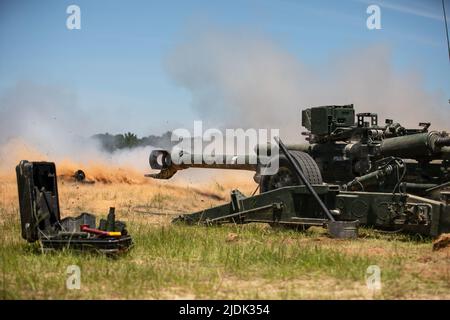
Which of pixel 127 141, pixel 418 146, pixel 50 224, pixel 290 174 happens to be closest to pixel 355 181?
pixel 290 174

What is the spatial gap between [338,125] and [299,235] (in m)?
3.93

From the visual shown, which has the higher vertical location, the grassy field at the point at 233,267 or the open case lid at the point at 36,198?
the open case lid at the point at 36,198

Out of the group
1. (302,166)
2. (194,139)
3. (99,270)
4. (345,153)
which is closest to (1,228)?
(99,270)

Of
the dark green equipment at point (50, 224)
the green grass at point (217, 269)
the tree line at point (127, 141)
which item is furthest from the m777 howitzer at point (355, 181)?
the tree line at point (127, 141)

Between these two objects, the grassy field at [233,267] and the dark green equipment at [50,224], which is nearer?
the grassy field at [233,267]

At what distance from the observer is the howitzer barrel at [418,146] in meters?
11.4

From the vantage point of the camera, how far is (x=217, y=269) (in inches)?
264

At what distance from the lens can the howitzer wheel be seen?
34.3 feet

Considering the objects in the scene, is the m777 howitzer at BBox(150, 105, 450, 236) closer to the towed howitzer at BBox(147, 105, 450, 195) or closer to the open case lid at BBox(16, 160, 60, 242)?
the towed howitzer at BBox(147, 105, 450, 195)

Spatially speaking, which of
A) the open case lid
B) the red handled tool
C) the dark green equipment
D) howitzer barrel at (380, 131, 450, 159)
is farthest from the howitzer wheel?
the open case lid

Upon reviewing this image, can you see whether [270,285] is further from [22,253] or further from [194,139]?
[194,139]

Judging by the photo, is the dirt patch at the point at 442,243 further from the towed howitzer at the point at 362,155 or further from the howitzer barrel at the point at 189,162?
the howitzer barrel at the point at 189,162

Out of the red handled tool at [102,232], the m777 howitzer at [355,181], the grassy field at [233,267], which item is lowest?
the grassy field at [233,267]

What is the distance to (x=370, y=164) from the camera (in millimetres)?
12109
